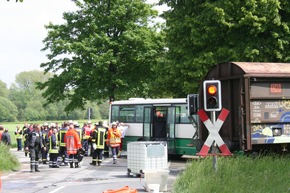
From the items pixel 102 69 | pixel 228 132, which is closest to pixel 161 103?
pixel 228 132

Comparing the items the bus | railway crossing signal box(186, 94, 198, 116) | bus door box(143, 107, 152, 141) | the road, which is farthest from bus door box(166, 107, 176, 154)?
railway crossing signal box(186, 94, 198, 116)

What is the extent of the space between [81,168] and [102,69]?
21.4 meters

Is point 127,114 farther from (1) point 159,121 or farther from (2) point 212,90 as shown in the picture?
(2) point 212,90

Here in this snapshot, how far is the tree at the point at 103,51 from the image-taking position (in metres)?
43.9

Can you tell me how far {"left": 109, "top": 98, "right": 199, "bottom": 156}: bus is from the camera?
84.1 ft

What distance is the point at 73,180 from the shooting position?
59.8 feet

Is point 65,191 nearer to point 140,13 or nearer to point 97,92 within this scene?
point 97,92

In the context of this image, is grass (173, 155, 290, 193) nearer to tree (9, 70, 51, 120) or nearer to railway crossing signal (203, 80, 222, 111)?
railway crossing signal (203, 80, 222, 111)

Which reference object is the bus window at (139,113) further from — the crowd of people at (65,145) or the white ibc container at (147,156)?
the white ibc container at (147,156)

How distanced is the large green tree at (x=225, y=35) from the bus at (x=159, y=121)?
269cm

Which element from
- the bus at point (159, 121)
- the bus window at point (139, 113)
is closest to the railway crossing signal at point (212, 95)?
the bus at point (159, 121)

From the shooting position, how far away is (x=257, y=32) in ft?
92.1

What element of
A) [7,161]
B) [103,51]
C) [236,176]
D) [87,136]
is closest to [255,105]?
[236,176]

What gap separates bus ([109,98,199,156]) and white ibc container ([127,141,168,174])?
5.37 meters
